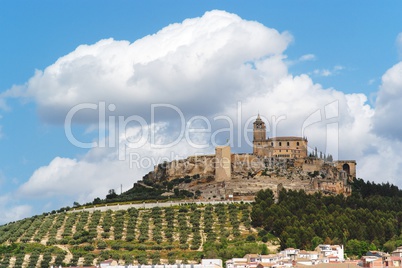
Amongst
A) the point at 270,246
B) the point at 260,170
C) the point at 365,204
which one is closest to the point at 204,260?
the point at 270,246

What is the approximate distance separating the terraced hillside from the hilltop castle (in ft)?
25.2

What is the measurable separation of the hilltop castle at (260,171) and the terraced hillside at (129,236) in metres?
7.68

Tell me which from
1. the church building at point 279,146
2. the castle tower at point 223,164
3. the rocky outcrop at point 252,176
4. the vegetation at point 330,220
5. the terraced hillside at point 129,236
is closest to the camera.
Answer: the terraced hillside at point 129,236

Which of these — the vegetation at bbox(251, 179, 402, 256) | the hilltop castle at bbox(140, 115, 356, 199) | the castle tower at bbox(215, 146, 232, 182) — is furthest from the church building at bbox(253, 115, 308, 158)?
the vegetation at bbox(251, 179, 402, 256)

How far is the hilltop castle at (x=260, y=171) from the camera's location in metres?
99.2

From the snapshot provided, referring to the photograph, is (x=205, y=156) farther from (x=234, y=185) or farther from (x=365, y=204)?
(x=365, y=204)

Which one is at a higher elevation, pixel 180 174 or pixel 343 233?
pixel 180 174

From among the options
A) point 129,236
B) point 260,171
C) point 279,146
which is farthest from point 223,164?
point 129,236

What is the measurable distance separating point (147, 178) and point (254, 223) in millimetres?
31289

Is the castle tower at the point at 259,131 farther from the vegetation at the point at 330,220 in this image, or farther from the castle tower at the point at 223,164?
the vegetation at the point at 330,220

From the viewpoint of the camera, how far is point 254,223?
8381 centimetres

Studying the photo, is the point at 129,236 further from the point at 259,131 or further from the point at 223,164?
the point at 259,131

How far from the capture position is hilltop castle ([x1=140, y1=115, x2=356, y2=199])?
99250 millimetres

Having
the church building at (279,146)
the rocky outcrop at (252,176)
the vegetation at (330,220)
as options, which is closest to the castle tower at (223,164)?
the rocky outcrop at (252,176)
